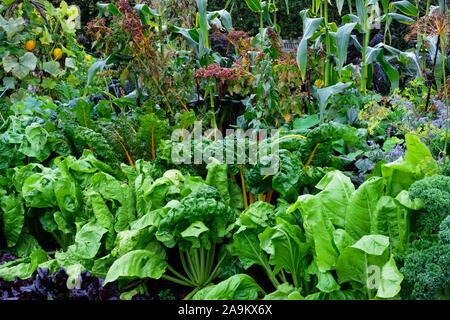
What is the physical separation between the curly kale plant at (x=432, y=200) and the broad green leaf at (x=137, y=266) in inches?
43.5

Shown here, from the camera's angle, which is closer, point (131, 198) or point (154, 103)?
point (131, 198)

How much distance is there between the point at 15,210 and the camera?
2469 mm

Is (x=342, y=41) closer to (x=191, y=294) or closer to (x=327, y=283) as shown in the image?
(x=327, y=283)

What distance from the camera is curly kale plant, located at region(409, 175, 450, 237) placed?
5.08ft

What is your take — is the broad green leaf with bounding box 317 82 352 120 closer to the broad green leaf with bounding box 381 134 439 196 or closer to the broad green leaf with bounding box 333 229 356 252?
the broad green leaf with bounding box 381 134 439 196

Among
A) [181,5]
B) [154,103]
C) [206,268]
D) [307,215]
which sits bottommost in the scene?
[206,268]

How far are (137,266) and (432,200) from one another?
120 cm

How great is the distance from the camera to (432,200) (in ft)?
5.10

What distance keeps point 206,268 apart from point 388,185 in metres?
0.92

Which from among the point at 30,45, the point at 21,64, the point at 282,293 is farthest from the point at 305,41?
the point at 30,45
